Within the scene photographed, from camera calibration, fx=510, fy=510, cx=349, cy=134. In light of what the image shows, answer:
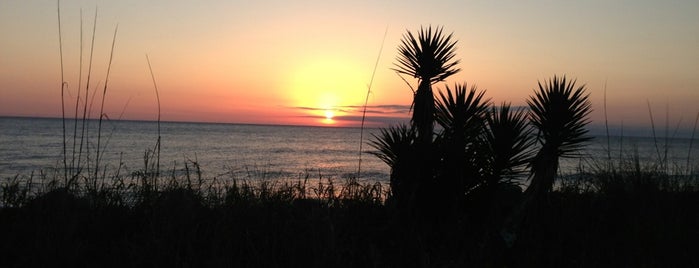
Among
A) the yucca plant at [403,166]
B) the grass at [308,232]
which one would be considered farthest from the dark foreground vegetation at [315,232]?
the yucca plant at [403,166]

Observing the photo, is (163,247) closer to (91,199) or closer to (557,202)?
(91,199)

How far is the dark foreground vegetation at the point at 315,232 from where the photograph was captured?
4.28m

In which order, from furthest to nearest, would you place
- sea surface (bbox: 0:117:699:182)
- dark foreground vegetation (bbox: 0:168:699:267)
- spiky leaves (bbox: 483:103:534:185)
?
sea surface (bbox: 0:117:699:182) → spiky leaves (bbox: 483:103:534:185) → dark foreground vegetation (bbox: 0:168:699:267)

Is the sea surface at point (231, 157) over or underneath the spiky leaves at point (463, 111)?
underneath

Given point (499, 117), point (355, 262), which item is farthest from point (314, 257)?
point (499, 117)

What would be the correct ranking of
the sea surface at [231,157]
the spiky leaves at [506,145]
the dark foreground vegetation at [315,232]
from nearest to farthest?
1. the dark foreground vegetation at [315,232]
2. the spiky leaves at [506,145]
3. the sea surface at [231,157]

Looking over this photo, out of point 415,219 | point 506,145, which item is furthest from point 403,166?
point 506,145

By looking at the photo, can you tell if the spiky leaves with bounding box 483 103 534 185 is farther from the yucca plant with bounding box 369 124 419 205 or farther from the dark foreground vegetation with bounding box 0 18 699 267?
the yucca plant with bounding box 369 124 419 205

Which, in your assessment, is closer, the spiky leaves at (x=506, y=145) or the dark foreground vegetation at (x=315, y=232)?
the dark foreground vegetation at (x=315, y=232)

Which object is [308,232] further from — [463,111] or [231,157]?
[231,157]

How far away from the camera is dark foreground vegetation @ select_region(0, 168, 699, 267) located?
4281 millimetres

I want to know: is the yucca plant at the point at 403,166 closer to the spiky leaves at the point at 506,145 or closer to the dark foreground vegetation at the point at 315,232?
the dark foreground vegetation at the point at 315,232

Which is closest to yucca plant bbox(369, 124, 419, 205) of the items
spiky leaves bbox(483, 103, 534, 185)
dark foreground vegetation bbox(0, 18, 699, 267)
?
dark foreground vegetation bbox(0, 18, 699, 267)

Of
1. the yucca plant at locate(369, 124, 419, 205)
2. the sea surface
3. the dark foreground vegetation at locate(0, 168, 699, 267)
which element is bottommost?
the sea surface
